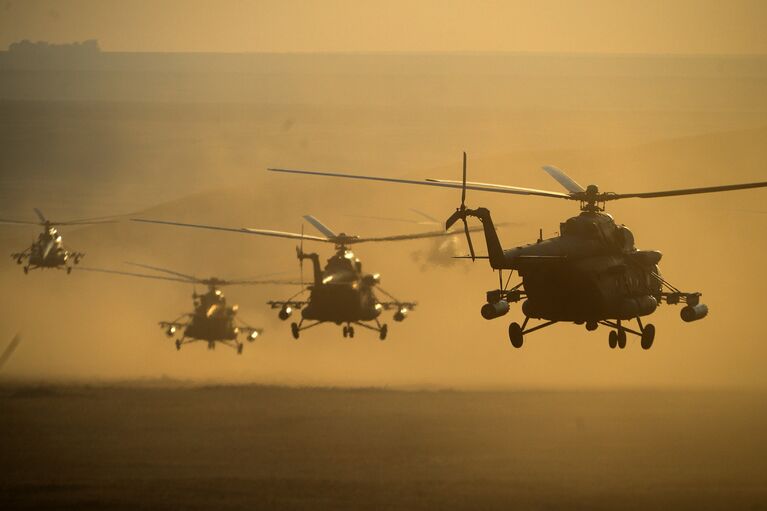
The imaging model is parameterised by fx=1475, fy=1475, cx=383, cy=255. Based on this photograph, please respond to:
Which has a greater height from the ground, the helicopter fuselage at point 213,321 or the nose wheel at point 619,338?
the helicopter fuselage at point 213,321

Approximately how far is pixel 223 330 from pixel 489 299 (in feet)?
245

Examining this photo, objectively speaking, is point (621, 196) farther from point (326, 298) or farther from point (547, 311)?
point (326, 298)

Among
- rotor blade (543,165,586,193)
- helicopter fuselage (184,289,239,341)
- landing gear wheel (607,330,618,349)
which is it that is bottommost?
landing gear wheel (607,330,618,349)

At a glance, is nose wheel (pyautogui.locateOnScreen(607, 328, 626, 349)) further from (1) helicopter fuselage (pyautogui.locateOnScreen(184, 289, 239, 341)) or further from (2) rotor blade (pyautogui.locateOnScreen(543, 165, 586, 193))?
(1) helicopter fuselage (pyautogui.locateOnScreen(184, 289, 239, 341))

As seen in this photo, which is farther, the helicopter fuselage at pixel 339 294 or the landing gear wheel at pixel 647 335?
the helicopter fuselage at pixel 339 294

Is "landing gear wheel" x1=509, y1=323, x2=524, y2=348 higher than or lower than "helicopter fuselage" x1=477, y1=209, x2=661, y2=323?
lower

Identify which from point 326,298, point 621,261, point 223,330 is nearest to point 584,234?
point 621,261

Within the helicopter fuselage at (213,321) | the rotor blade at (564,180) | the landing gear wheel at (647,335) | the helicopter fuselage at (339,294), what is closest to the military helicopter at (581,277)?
the landing gear wheel at (647,335)

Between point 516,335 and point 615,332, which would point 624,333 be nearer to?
point 615,332

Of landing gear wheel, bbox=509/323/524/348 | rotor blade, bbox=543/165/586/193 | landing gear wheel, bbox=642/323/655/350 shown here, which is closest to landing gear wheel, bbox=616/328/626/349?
landing gear wheel, bbox=642/323/655/350

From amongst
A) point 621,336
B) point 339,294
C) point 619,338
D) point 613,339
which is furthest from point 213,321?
point 621,336

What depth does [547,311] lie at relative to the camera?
57.5 metres

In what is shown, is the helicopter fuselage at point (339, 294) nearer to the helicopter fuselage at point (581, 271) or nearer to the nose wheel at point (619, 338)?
the nose wheel at point (619, 338)

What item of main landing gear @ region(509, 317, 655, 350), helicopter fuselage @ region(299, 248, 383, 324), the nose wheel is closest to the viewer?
main landing gear @ region(509, 317, 655, 350)
